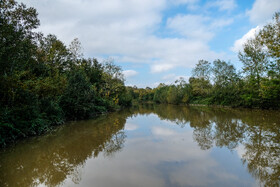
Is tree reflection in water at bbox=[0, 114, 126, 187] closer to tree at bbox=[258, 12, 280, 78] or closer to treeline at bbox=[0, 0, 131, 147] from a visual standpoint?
treeline at bbox=[0, 0, 131, 147]

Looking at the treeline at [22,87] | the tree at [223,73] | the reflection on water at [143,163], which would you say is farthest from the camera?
the tree at [223,73]

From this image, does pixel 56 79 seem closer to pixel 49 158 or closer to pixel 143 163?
pixel 49 158

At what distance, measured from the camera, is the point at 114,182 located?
12.5 feet

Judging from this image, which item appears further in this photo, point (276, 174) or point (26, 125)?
point (26, 125)

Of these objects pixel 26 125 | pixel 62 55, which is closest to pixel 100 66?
pixel 62 55

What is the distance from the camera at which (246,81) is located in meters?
26.9

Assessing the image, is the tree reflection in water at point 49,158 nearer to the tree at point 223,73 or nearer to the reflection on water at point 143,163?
the reflection on water at point 143,163

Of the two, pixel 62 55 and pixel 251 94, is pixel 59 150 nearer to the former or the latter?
pixel 62 55

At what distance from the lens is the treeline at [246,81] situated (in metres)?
14.7

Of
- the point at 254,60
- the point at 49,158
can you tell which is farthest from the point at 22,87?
the point at 254,60

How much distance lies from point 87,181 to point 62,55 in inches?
676

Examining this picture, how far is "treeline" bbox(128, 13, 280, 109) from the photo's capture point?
14677 millimetres

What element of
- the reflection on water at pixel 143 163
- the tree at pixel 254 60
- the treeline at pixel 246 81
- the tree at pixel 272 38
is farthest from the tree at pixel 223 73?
the reflection on water at pixel 143 163

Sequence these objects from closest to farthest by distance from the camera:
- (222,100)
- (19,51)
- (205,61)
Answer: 1. (19,51)
2. (222,100)
3. (205,61)
